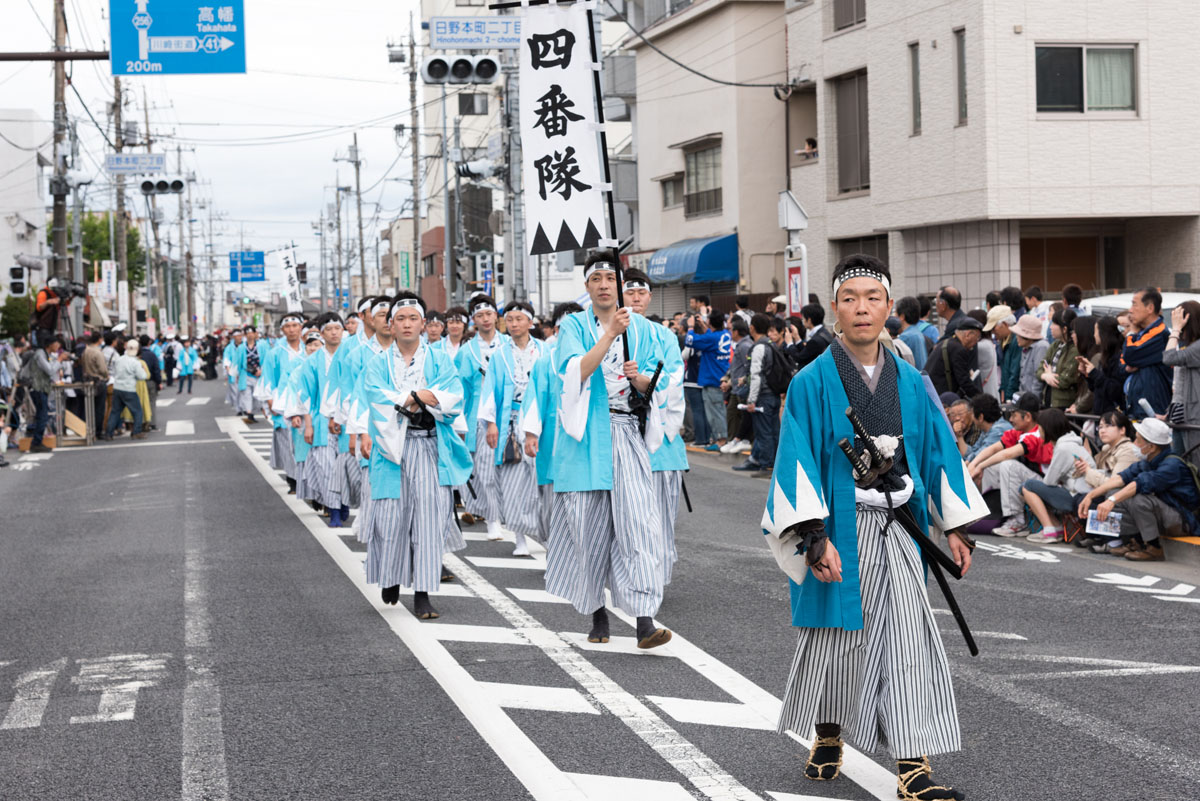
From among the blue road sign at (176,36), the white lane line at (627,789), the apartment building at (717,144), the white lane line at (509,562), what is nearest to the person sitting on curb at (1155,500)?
the white lane line at (509,562)

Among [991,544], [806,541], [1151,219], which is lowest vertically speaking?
[991,544]

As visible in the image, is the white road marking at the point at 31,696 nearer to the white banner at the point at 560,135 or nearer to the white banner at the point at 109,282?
the white banner at the point at 560,135

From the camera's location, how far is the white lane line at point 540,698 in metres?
6.19

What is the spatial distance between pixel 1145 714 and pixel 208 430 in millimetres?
23963

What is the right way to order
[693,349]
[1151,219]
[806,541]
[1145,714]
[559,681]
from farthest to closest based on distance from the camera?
[1151,219] → [693,349] → [559,681] → [1145,714] → [806,541]

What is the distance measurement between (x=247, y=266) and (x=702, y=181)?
174 feet

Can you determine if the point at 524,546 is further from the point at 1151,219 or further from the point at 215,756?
the point at 1151,219

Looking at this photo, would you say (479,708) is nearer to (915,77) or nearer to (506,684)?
(506,684)

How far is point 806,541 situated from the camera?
4781 millimetres

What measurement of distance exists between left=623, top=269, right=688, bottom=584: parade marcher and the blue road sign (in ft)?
45.9

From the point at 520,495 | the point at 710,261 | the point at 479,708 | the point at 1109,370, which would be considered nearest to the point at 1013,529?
the point at 1109,370

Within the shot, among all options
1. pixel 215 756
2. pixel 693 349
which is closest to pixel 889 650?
pixel 215 756

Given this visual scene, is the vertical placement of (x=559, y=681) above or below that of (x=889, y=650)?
below

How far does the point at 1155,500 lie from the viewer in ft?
33.7
